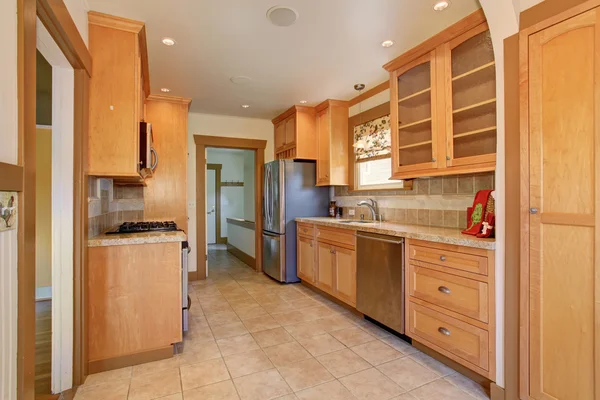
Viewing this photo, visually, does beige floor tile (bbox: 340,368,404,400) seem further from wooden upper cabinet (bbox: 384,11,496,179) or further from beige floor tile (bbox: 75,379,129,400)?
wooden upper cabinet (bbox: 384,11,496,179)

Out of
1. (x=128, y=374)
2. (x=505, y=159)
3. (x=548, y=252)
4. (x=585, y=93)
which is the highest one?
(x=585, y=93)

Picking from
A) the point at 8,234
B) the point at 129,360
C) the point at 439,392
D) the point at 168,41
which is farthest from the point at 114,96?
the point at 439,392

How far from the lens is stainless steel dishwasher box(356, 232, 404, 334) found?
243 cm

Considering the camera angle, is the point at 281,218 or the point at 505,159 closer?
the point at 505,159

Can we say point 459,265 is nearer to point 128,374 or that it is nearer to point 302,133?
point 128,374

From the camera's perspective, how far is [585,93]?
4.54ft

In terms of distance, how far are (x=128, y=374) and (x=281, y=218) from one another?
8.14 feet

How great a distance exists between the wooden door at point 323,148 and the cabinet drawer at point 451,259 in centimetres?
197

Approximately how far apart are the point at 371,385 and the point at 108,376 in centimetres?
170

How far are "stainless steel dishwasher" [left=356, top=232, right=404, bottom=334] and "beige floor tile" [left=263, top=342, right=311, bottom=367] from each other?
73 cm

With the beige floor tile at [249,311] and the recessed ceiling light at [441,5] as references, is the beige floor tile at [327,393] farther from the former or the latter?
the recessed ceiling light at [441,5]

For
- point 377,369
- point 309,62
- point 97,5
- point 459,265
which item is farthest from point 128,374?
point 309,62

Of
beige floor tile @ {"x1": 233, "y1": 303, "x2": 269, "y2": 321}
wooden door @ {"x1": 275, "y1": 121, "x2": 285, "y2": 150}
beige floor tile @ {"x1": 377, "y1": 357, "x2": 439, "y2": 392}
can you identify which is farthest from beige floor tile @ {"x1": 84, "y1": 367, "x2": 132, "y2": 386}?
wooden door @ {"x1": 275, "y1": 121, "x2": 285, "y2": 150}

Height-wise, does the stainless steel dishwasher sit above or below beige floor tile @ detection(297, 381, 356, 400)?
above
